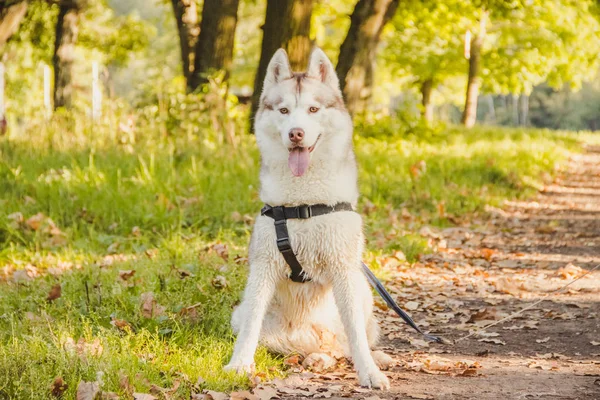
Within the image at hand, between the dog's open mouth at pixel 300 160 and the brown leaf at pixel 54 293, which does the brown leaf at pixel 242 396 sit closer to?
the dog's open mouth at pixel 300 160

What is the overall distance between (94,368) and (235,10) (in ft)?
37.5

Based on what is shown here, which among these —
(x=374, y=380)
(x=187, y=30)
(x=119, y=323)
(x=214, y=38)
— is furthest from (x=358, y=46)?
(x=374, y=380)

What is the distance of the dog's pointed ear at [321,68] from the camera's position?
4.29m

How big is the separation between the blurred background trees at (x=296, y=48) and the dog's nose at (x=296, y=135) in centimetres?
803

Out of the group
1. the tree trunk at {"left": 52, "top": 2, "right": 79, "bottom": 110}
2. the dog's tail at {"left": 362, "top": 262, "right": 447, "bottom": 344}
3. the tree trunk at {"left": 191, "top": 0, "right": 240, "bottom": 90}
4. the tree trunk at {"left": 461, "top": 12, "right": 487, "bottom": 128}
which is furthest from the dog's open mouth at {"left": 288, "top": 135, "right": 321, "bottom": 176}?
the tree trunk at {"left": 461, "top": 12, "right": 487, "bottom": 128}

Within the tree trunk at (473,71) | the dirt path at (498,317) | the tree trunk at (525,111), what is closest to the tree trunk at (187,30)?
the dirt path at (498,317)

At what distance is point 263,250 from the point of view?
14.2 feet

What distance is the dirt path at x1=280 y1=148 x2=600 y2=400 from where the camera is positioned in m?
4.17

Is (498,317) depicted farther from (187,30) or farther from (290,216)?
(187,30)

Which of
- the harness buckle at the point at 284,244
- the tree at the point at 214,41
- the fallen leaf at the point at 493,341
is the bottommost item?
the fallen leaf at the point at 493,341

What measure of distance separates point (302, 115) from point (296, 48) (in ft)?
30.1

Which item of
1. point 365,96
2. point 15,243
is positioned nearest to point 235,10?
point 365,96

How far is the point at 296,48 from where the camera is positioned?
1295cm

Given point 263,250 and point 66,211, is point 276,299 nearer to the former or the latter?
point 263,250
